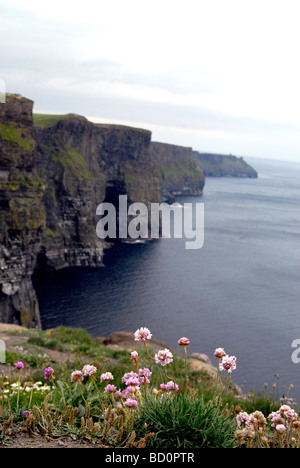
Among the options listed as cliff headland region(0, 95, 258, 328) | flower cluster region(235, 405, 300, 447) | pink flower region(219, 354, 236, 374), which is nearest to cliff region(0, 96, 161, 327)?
cliff headland region(0, 95, 258, 328)

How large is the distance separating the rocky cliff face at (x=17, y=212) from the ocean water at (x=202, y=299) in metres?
5.99

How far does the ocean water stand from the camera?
5969cm

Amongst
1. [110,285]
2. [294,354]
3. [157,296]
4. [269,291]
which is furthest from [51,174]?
[294,354]

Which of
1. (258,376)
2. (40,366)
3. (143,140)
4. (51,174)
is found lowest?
(258,376)

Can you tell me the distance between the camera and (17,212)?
61.3 metres

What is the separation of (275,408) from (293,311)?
2725 inches

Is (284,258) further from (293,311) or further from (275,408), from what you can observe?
(275,408)

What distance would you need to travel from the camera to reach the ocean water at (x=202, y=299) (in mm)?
59688

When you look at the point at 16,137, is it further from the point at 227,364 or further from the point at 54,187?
the point at 227,364

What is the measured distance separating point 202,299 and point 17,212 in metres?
35.2

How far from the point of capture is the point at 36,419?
6816mm

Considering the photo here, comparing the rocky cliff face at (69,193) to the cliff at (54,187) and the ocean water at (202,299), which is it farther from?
the ocean water at (202,299)

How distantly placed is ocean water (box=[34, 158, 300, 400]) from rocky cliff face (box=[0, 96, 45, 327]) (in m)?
5.99
